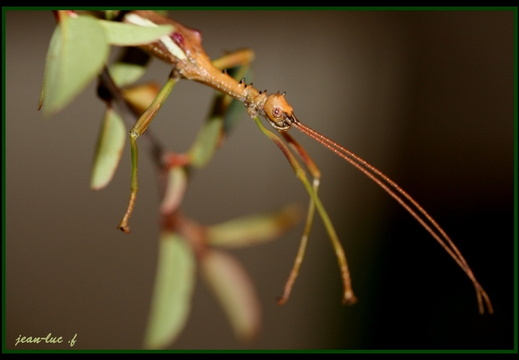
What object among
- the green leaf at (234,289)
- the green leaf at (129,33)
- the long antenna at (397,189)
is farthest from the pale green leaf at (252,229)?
the green leaf at (129,33)

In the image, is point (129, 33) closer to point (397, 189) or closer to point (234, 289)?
point (397, 189)

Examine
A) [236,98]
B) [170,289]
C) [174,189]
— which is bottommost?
[170,289]

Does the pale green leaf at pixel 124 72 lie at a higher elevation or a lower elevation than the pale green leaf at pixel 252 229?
higher

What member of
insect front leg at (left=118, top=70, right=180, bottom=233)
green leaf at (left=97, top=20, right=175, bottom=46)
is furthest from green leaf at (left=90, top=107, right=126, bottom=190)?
green leaf at (left=97, top=20, right=175, bottom=46)

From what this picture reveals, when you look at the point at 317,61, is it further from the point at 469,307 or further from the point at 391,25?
the point at 469,307

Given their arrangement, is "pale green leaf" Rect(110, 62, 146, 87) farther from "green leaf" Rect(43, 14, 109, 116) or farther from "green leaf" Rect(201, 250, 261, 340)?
"green leaf" Rect(201, 250, 261, 340)

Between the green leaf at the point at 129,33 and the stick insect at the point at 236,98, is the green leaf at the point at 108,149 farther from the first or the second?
the green leaf at the point at 129,33

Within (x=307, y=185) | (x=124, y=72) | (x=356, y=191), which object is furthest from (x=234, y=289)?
(x=356, y=191)
